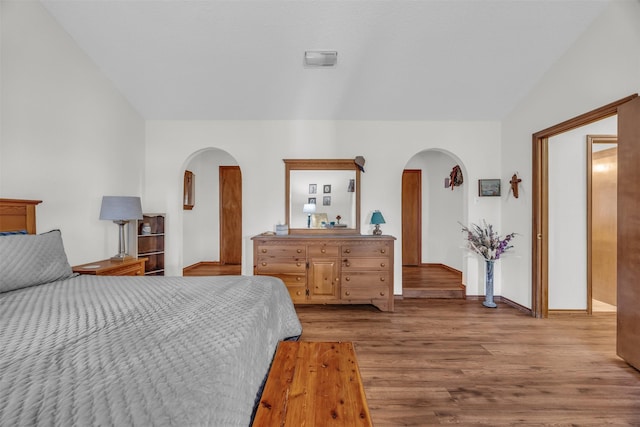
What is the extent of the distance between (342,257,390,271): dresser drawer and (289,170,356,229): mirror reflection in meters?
0.66

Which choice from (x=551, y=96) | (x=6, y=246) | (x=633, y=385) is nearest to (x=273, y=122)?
(x=6, y=246)

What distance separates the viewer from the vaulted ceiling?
8.10ft

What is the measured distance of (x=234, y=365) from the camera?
918mm

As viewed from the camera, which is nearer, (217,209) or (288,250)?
(288,250)

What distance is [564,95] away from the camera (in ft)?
9.19

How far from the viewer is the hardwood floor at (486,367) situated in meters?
1.64

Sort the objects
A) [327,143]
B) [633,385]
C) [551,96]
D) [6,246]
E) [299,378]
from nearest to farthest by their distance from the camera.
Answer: [299,378] < [6,246] < [633,385] < [551,96] < [327,143]

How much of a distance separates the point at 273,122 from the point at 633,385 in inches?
163

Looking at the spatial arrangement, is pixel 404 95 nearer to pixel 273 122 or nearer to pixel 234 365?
pixel 273 122

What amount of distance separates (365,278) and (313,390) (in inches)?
86.0

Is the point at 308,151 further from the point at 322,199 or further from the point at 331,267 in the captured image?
the point at 331,267

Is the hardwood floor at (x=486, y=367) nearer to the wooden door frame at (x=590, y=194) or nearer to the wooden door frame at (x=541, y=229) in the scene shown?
the wooden door frame at (x=541, y=229)

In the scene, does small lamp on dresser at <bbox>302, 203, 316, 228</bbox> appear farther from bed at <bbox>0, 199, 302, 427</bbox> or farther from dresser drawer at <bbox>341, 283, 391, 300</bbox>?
bed at <bbox>0, 199, 302, 427</bbox>

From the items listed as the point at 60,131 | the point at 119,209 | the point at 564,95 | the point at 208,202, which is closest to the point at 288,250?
the point at 119,209
